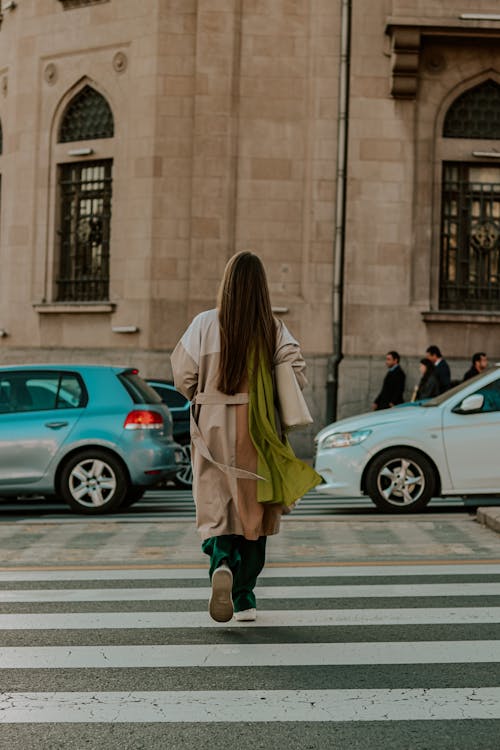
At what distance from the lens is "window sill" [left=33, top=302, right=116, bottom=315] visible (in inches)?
977

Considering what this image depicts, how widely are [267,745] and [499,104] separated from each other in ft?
69.9

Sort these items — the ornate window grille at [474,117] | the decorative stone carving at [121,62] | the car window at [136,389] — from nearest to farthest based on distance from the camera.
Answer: the car window at [136,389] < the ornate window grille at [474,117] < the decorative stone carving at [121,62]

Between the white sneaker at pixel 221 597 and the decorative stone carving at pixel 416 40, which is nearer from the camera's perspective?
the white sneaker at pixel 221 597

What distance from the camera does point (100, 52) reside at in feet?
83.6

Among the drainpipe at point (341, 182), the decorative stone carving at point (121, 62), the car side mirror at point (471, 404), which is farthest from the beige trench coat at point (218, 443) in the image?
the decorative stone carving at point (121, 62)

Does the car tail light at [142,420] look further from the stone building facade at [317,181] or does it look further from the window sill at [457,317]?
the window sill at [457,317]

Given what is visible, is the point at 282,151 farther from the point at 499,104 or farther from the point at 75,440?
the point at 75,440

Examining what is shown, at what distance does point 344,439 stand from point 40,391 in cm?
322

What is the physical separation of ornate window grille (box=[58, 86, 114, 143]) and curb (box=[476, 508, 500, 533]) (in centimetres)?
1550

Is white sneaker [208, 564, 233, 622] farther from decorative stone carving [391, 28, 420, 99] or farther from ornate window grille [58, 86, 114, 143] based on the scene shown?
ornate window grille [58, 86, 114, 143]

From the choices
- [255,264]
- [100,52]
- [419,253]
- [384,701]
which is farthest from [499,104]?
[384,701]

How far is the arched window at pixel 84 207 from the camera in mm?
25609

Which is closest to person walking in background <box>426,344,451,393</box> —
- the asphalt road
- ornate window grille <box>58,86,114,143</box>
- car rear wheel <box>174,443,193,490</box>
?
car rear wheel <box>174,443,193,490</box>

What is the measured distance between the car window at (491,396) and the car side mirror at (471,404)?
0.23ft
